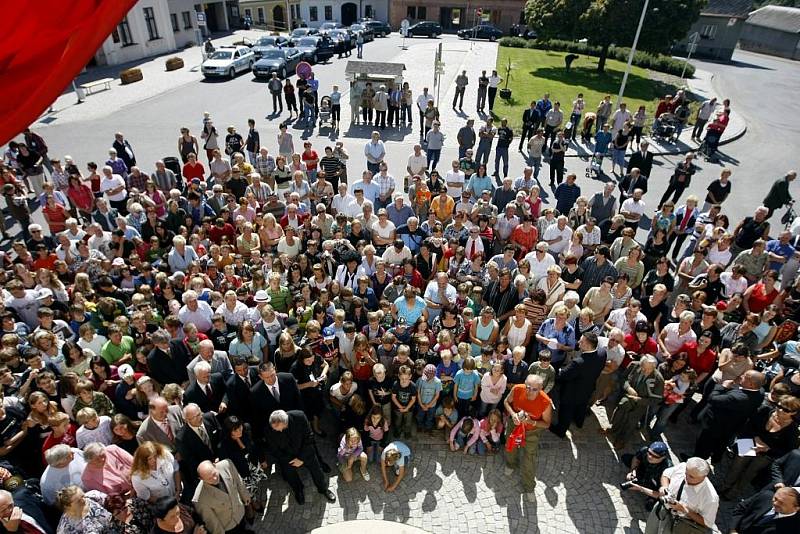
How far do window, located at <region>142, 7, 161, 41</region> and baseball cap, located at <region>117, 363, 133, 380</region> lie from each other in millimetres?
36019

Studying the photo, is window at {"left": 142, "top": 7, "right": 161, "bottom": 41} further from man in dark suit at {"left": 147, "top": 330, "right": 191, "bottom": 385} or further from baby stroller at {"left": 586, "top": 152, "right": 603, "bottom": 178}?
man in dark suit at {"left": 147, "top": 330, "right": 191, "bottom": 385}

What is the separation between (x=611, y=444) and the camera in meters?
7.18

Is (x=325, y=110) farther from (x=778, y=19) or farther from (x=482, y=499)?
(x=778, y=19)

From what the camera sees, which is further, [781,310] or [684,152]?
[684,152]

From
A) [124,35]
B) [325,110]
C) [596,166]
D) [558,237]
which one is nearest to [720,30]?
[596,166]

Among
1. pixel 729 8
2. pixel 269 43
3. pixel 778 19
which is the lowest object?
pixel 269 43

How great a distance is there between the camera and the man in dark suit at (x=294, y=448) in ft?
19.3

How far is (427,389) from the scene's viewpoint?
6918mm

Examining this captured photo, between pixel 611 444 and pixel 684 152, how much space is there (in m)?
15.4

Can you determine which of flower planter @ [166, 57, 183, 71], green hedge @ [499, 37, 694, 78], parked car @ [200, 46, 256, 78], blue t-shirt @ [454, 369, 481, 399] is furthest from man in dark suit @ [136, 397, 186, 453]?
green hedge @ [499, 37, 694, 78]

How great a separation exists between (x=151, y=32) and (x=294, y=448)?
3881 centimetres

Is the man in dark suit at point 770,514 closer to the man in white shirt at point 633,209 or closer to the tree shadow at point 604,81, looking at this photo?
the man in white shirt at point 633,209

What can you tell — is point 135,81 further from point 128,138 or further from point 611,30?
point 611,30

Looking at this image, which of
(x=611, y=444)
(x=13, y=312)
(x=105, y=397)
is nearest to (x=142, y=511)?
(x=105, y=397)
